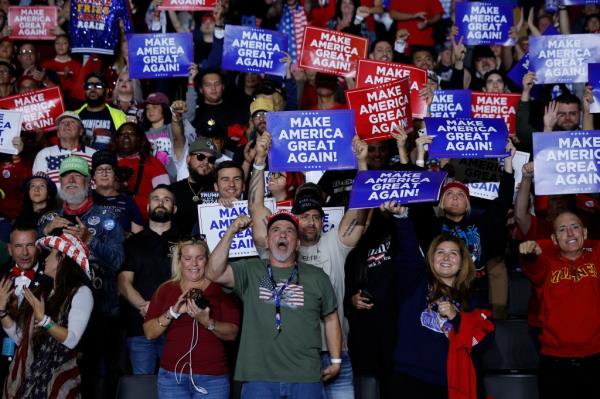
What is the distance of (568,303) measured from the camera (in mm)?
8016

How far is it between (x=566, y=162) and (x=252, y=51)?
4.19m

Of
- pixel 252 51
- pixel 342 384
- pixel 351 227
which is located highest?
pixel 252 51

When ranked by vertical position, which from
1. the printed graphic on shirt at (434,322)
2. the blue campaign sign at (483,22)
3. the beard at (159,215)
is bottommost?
the printed graphic on shirt at (434,322)

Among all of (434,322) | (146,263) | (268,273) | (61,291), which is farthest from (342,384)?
(61,291)

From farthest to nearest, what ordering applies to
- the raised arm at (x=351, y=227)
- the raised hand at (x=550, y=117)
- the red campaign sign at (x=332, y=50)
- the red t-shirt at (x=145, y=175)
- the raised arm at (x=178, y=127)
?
the red campaign sign at (x=332, y=50) → the raised arm at (x=178, y=127) → the red t-shirt at (x=145, y=175) → the raised hand at (x=550, y=117) → the raised arm at (x=351, y=227)

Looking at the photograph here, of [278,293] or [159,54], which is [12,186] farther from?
[278,293]

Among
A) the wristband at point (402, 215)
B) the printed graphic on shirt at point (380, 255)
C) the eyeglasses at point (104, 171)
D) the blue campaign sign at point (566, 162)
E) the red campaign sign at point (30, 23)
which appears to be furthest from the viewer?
the red campaign sign at point (30, 23)

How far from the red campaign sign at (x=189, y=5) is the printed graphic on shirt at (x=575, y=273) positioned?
5.96 m

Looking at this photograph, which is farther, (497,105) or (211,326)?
(497,105)

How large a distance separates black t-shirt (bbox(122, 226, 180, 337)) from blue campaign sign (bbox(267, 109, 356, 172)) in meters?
1.04

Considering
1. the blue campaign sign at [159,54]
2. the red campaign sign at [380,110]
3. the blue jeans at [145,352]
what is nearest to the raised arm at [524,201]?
the red campaign sign at [380,110]

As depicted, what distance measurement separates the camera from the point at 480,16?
41.7 ft

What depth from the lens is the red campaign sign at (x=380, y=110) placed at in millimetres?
9305

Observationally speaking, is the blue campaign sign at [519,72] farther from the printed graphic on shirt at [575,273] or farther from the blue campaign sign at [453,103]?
the printed graphic on shirt at [575,273]
